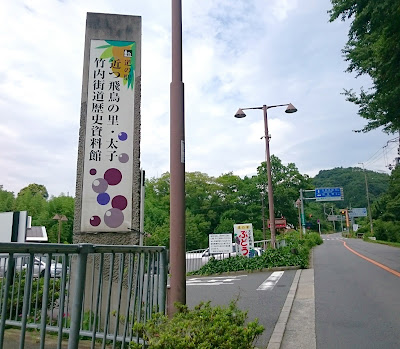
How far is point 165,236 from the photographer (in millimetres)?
37594

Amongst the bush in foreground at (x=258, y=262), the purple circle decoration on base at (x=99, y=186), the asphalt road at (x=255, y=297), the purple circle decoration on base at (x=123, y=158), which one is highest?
the purple circle decoration on base at (x=123, y=158)

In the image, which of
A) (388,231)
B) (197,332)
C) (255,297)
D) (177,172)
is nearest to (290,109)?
(255,297)

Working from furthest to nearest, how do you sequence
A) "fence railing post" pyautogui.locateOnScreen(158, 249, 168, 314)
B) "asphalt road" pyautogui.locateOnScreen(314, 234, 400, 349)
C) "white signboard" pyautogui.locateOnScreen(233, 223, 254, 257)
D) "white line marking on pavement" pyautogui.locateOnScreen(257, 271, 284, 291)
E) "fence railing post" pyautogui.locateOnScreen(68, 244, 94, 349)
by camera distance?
"white signboard" pyautogui.locateOnScreen(233, 223, 254, 257) < "white line marking on pavement" pyautogui.locateOnScreen(257, 271, 284, 291) < "asphalt road" pyautogui.locateOnScreen(314, 234, 400, 349) < "fence railing post" pyautogui.locateOnScreen(158, 249, 168, 314) < "fence railing post" pyautogui.locateOnScreen(68, 244, 94, 349)

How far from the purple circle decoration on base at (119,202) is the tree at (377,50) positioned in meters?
9.15

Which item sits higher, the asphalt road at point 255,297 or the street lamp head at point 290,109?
the street lamp head at point 290,109

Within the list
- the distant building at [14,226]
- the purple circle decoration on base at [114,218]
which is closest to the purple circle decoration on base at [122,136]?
the purple circle decoration on base at [114,218]

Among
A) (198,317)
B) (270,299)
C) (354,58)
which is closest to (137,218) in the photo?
(198,317)

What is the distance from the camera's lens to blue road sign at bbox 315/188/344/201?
32406mm

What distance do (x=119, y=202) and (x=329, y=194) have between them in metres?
30.4

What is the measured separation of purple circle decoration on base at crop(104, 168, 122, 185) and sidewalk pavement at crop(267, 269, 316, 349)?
323 cm

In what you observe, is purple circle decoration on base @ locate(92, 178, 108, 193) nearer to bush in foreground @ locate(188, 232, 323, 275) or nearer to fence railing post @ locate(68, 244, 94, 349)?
fence railing post @ locate(68, 244, 94, 349)

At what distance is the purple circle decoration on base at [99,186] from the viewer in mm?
5477

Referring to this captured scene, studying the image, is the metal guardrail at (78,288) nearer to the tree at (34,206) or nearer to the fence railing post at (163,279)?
the fence railing post at (163,279)

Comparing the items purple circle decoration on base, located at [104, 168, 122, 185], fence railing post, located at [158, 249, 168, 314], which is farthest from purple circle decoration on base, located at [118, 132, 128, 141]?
fence railing post, located at [158, 249, 168, 314]
